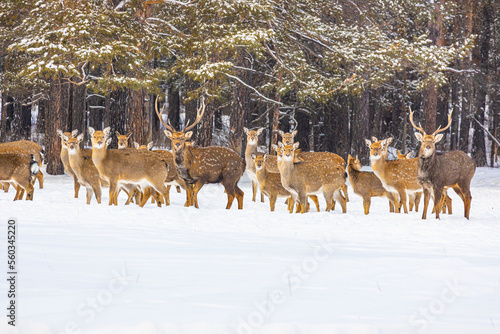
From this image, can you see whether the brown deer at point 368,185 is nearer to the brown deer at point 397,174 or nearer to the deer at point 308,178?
the brown deer at point 397,174

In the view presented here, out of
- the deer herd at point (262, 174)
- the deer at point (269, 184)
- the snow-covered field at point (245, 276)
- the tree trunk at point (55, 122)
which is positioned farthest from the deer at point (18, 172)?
the tree trunk at point (55, 122)

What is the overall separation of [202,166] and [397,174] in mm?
3808

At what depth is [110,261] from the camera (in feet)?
19.0

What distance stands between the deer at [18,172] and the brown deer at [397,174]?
6652 millimetres

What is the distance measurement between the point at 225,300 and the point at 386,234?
15.8 feet

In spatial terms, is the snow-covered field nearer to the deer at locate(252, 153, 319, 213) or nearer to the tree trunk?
the deer at locate(252, 153, 319, 213)

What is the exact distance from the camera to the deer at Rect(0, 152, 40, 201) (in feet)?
39.1

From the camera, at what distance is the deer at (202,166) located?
12.0m

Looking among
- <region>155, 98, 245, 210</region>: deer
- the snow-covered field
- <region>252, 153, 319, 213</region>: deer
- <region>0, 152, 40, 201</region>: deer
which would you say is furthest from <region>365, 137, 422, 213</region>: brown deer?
<region>0, 152, 40, 201</region>: deer

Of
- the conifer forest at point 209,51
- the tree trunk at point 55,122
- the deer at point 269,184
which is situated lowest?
the deer at point 269,184

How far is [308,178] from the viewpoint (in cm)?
1175

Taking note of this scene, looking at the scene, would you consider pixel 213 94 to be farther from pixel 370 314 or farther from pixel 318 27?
pixel 370 314

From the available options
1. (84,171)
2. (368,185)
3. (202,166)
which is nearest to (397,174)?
(368,185)

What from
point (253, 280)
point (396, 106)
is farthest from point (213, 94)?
point (396, 106)
